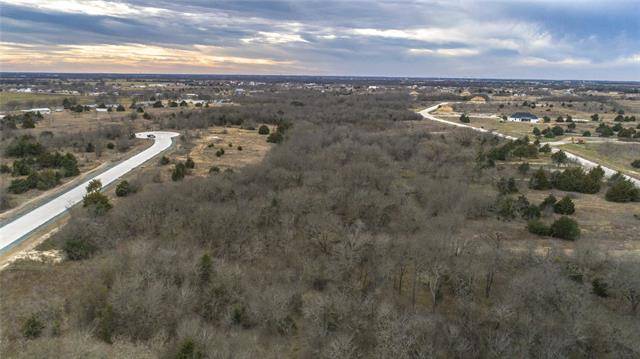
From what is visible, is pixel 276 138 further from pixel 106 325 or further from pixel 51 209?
pixel 106 325

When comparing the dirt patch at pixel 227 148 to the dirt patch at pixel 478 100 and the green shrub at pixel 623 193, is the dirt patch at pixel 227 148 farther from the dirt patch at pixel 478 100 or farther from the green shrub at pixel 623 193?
the dirt patch at pixel 478 100

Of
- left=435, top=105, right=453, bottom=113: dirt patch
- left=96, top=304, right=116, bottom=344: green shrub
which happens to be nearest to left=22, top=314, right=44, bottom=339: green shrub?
left=96, top=304, right=116, bottom=344: green shrub

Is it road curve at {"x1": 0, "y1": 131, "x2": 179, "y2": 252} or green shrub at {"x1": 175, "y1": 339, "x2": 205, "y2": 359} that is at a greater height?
green shrub at {"x1": 175, "y1": 339, "x2": 205, "y2": 359}

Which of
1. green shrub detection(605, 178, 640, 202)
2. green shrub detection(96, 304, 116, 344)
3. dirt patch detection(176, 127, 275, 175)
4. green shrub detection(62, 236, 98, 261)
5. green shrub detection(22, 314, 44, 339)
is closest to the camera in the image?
green shrub detection(22, 314, 44, 339)

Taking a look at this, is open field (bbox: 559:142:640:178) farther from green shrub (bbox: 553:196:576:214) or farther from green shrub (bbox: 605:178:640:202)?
green shrub (bbox: 553:196:576:214)

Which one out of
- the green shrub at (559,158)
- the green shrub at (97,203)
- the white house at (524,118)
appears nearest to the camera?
the green shrub at (97,203)

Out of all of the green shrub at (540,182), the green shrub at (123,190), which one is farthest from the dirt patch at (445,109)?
the green shrub at (123,190)
